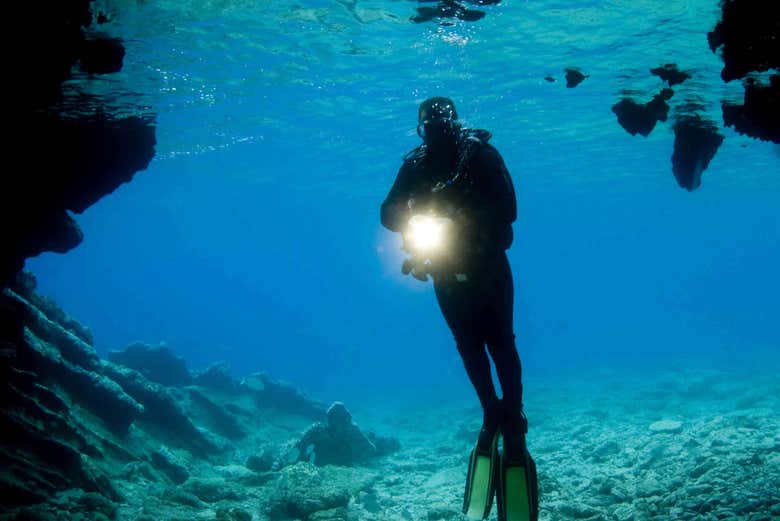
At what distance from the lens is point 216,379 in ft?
79.9

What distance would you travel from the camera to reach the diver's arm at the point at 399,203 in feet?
14.9

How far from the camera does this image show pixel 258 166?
109ft

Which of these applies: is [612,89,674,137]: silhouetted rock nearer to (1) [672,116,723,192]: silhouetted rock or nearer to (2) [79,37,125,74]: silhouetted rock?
(1) [672,116,723,192]: silhouetted rock

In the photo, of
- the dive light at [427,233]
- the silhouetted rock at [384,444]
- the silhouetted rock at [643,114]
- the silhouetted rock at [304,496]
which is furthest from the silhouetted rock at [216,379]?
the dive light at [427,233]

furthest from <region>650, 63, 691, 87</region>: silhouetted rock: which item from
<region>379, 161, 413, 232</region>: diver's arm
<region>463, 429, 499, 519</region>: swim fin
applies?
<region>463, 429, 499, 519</region>: swim fin

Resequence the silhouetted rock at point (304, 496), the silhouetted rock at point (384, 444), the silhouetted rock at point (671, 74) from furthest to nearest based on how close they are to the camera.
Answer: the silhouetted rock at point (384, 444) < the silhouetted rock at point (671, 74) < the silhouetted rock at point (304, 496)

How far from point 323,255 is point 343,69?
12585 centimetres

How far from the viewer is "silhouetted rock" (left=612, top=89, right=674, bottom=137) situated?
1266 centimetres

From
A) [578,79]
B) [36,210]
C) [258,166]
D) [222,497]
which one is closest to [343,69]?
[578,79]

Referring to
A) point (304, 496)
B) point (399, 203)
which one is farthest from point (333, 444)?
point (399, 203)

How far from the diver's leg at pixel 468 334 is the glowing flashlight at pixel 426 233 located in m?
0.44

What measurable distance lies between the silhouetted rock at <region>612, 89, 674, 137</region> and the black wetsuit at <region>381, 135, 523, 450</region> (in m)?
10.3

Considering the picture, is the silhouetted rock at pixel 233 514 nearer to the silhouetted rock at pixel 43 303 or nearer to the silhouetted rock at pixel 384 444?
the silhouetted rock at pixel 43 303

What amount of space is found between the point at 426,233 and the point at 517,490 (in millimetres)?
2774
